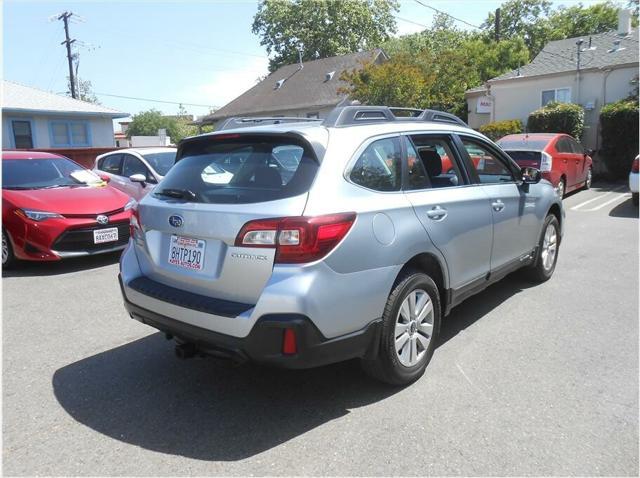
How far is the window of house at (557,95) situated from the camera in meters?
19.6

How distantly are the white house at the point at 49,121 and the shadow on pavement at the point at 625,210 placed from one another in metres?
22.8

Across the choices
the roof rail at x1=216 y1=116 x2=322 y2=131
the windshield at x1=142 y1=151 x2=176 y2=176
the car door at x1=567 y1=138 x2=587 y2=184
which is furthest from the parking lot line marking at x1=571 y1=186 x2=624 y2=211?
the roof rail at x1=216 y1=116 x2=322 y2=131

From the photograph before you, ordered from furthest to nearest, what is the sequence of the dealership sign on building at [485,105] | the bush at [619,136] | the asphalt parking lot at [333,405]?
the dealership sign on building at [485,105], the bush at [619,136], the asphalt parking lot at [333,405]

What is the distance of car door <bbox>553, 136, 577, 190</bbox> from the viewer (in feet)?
37.9

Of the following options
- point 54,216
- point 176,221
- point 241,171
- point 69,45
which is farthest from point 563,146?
point 69,45

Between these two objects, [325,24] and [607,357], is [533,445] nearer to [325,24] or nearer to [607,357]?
[607,357]

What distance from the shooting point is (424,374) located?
362cm

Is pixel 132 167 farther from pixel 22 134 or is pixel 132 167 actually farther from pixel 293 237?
pixel 22 134

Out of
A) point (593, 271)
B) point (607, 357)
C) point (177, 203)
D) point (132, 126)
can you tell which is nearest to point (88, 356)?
point (177, 203)

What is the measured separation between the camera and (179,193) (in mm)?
3330

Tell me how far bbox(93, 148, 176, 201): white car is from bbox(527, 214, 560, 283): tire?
6.05m

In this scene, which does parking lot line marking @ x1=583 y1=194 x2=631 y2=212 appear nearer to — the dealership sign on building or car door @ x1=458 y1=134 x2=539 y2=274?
car door @ x1=458 y1=134 x2=539 y2=274

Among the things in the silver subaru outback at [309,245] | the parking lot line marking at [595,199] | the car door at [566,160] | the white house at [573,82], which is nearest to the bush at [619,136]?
the parking lot line marking at [595,199]

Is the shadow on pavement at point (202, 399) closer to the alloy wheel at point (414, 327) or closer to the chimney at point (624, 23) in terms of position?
the alloy wheel at point (414, 327)
